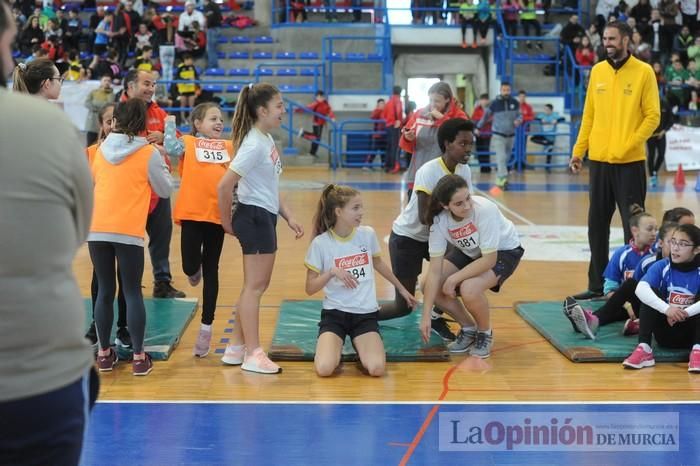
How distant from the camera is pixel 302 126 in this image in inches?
766

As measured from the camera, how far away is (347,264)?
16.3ft

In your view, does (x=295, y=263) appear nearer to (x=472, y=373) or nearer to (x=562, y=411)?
(x=472, y=373)

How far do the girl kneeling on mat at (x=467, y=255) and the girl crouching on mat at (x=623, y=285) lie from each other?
515 millimetres

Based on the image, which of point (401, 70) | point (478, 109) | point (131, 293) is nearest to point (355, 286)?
point (131, 293)

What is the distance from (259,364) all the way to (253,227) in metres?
0.72

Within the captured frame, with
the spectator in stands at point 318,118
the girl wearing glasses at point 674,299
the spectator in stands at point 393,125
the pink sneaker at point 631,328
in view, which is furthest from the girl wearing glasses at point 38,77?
the spectator in stands at point 318,118

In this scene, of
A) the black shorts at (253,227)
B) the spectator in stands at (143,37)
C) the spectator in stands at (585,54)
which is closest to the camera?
the black shorts at (253,227)

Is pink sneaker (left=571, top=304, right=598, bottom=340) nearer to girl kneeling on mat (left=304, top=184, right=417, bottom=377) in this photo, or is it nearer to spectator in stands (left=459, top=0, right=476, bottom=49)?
girl kneeling on mat (left=304, top=184, right=417, bottom=377)

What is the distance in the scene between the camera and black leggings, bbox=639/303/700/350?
16.5ft

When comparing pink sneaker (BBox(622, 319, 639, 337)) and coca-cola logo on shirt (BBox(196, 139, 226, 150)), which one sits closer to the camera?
coca-cola logo on shirt (BBox(196, 139, 226, 150))

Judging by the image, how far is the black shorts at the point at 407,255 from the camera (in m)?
5.59

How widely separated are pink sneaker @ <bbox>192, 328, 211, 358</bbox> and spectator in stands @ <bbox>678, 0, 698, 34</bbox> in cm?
1812

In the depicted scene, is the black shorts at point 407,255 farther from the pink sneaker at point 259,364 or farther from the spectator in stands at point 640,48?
the spectator in stands at point 640,48

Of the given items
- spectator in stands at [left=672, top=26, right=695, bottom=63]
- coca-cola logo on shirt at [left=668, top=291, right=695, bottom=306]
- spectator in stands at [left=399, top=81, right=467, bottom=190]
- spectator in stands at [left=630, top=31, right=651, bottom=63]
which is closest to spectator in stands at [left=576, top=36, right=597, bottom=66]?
spectator in stands at [left=630, top=31, right=651, bottom=63]
